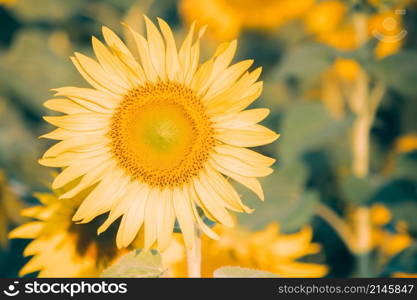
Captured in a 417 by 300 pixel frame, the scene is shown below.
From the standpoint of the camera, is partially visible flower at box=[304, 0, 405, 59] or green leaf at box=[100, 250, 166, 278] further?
partially visible flower at box=[304, 0, 405, 59]

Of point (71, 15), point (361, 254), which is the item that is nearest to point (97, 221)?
point (361, 254)

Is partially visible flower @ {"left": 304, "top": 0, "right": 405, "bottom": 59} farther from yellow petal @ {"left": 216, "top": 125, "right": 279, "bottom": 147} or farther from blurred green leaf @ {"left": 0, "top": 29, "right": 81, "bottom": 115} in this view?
yellow petal @ {"left": 216, "top": 125, "right": 279, "bottom": 147}

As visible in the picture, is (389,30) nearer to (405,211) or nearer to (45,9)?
(405,211)

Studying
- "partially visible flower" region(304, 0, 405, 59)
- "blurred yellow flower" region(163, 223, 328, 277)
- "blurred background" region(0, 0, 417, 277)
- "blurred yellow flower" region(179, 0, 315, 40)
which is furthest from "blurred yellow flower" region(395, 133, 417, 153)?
"blurred yellow flower" region(179, 0, 315, 40)

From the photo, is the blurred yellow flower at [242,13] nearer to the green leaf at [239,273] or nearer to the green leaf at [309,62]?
the green leaf at [309,62]

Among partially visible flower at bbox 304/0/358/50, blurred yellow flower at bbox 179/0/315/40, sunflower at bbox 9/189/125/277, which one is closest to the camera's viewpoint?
sunflower at bbox 9/189/125/277

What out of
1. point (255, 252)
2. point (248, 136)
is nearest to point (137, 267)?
point (248, 136)
